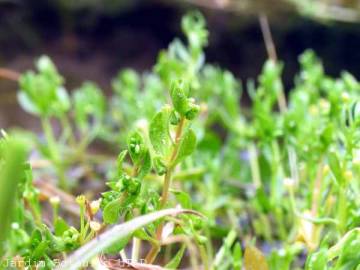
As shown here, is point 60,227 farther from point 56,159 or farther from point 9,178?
point 56,159

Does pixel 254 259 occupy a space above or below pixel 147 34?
below

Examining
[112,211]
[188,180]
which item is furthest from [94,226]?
[188,180]

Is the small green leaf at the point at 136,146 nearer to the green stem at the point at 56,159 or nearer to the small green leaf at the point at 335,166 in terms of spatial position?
the small green leaf at the point at 335,166

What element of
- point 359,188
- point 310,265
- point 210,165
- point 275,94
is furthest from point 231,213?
Result: point 310,265

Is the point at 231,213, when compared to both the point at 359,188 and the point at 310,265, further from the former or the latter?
the point at 310,265

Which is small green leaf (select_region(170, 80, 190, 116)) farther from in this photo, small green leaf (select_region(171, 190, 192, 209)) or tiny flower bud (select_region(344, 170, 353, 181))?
tiny flower bud (select_region(344, 170, 353, 181))

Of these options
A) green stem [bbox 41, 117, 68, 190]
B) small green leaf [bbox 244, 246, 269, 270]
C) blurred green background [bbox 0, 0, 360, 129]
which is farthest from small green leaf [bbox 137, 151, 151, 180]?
blurred green background [bbox 0, 0, 360, 129]
